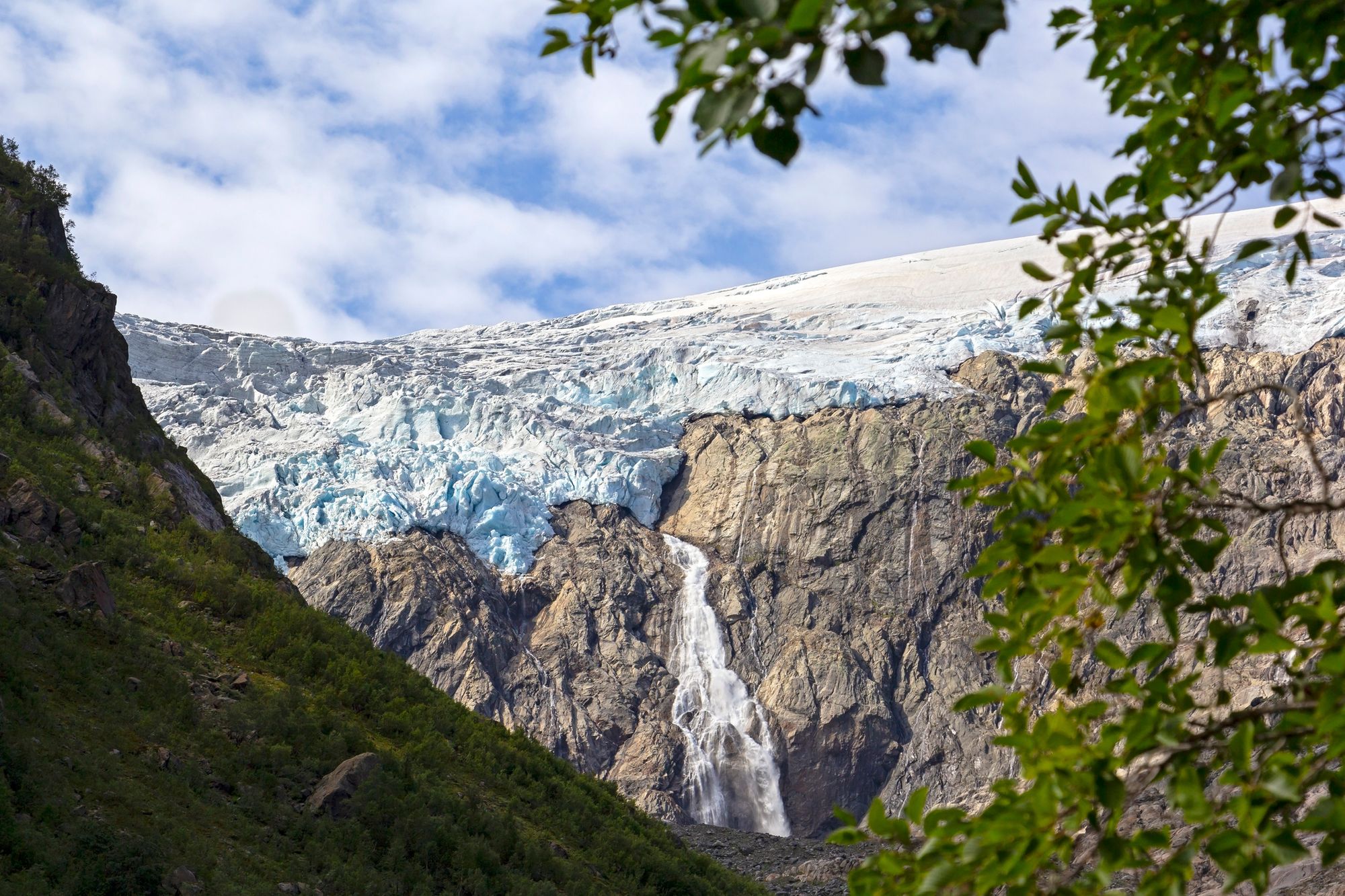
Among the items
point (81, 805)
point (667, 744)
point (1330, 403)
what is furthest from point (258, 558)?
point (1330, 403)

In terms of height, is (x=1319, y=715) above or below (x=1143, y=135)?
below

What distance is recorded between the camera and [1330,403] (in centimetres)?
5803

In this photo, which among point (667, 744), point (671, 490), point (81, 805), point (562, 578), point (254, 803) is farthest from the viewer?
point (671, 490)

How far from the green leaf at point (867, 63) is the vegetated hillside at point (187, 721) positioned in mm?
7592

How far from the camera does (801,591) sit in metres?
57.7

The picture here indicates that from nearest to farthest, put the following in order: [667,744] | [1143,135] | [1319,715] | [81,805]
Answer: [1319,715] < [1143,135] < [81,805] < [667,744]

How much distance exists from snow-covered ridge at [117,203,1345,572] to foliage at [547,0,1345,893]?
4962cm

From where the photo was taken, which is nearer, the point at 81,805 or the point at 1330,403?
the point at 81,805

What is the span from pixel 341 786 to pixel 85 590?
11.1 feet

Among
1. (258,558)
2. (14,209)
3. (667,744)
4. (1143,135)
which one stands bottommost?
(667,744)

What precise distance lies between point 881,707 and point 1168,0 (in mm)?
52311

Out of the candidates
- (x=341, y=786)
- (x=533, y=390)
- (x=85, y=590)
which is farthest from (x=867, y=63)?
(x=533, y=390)

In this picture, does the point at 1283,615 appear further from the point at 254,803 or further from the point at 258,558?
the point at 258,558

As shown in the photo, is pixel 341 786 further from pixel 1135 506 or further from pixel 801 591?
pixel 801 591
